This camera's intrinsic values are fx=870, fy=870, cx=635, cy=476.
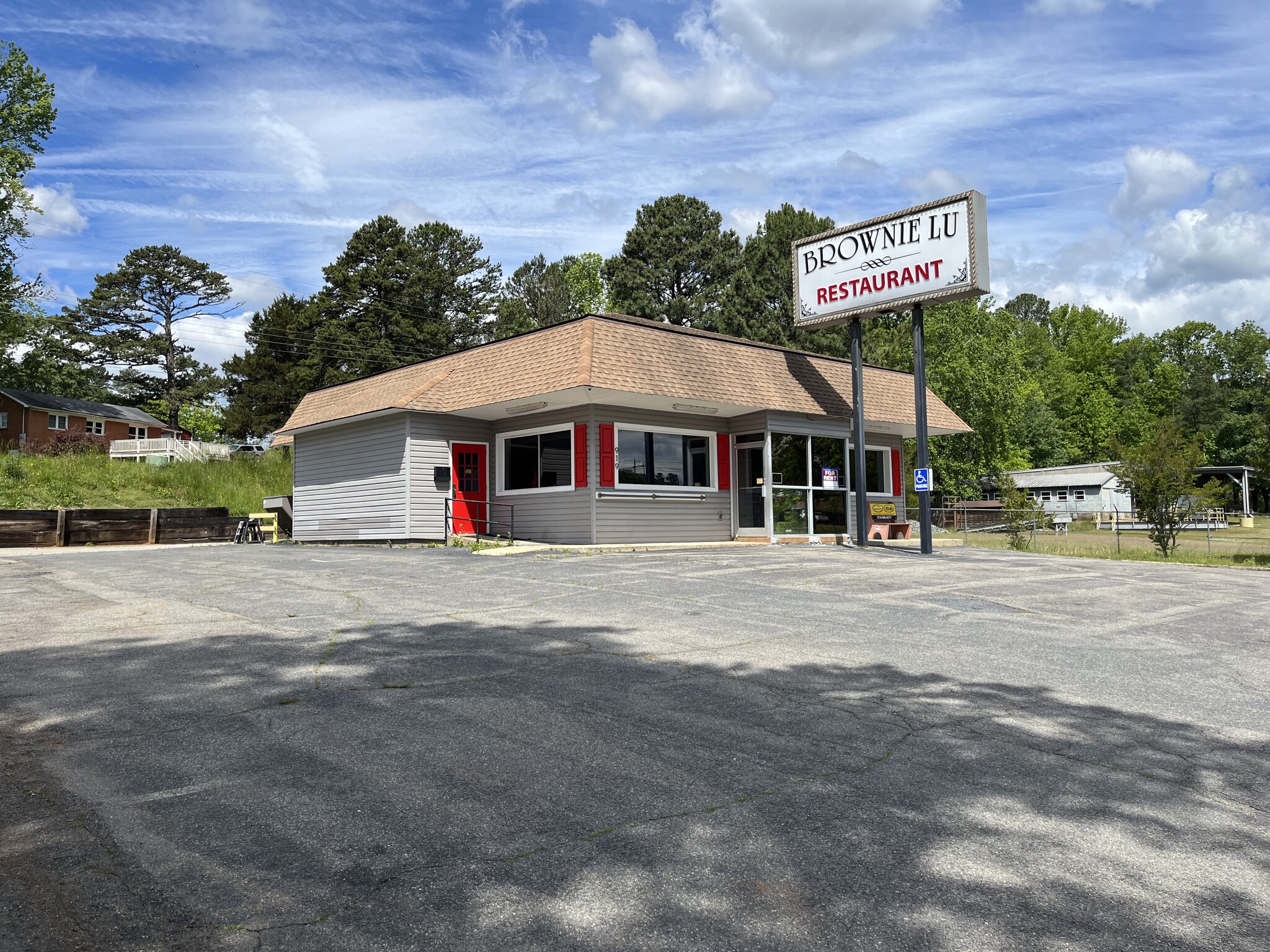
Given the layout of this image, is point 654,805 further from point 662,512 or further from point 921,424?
point 921,424

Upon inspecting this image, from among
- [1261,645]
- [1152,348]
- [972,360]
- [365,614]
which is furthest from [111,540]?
[1152,348]

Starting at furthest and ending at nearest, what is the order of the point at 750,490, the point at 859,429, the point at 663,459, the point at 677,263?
the point at 677,263, the point at 750,490, the point at 859,429, the point at 663,459

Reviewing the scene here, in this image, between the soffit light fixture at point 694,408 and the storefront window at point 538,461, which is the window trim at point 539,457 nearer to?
the storefront window at point 538,461

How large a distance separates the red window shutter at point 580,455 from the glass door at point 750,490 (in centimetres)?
414

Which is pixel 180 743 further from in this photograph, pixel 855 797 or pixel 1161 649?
pixel 1161 649

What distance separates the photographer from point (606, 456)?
17.9 meters

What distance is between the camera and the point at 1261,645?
7766 millimetres

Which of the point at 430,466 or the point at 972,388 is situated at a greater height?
the point at 972,388

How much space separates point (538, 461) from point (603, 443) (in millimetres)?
2116

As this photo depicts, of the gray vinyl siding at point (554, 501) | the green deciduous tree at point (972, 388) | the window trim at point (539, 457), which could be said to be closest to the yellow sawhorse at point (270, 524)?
the window trim at point (539, 457)

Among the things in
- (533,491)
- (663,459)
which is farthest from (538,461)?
(663,459)

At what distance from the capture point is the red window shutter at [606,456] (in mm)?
17766

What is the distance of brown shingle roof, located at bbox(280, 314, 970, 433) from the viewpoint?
17.2 m

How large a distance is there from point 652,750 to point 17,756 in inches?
121
